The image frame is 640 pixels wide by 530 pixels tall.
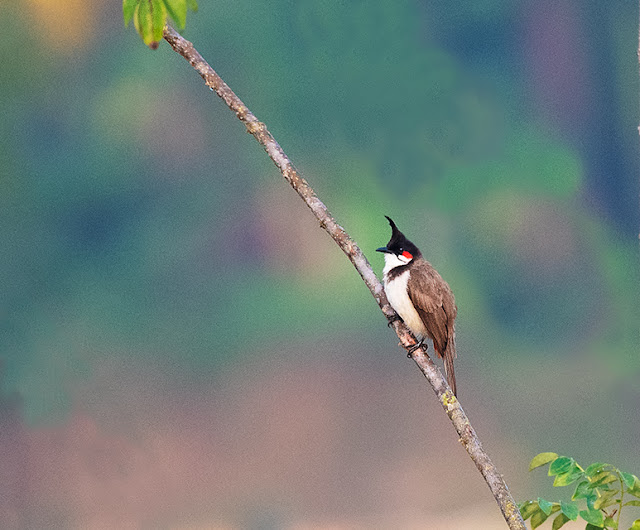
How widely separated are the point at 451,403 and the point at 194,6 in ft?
3.17

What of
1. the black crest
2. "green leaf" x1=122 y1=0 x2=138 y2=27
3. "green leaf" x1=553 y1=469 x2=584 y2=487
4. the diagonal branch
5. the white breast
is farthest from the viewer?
the black crest

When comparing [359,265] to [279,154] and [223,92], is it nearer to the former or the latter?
[279,154]

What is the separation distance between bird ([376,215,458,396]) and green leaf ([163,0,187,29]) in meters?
1.14

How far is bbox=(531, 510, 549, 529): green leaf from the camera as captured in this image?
1.64 metres

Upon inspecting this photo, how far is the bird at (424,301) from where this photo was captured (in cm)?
230

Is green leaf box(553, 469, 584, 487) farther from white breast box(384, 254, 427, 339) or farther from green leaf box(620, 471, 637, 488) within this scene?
white breast box(384, 254, 427, 339)

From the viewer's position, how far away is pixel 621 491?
5.25 ft

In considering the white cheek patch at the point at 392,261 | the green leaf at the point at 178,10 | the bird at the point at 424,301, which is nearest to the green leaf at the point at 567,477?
the bird at the point at 424,301

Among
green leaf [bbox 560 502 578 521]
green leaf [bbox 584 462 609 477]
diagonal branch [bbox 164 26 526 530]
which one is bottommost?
green leaf [bbox 560 502 578 521]

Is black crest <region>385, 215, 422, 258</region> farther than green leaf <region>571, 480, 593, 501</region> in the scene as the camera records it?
Yes

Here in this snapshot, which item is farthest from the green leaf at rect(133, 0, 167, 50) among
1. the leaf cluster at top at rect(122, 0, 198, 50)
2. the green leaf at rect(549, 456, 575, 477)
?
the green leaf at rect(549, 456, 575, 477)

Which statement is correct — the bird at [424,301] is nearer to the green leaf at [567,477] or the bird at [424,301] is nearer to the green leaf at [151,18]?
the green leaf at [567,477]

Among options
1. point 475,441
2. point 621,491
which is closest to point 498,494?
point 475,441

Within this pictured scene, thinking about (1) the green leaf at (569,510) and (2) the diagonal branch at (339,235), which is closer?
(1) the green leaf at (569,510)
